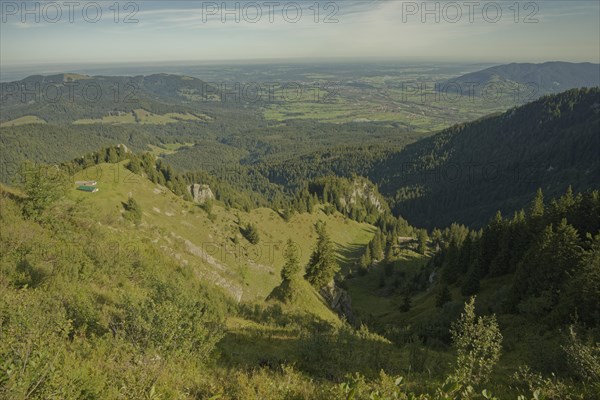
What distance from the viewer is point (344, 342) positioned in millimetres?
18188

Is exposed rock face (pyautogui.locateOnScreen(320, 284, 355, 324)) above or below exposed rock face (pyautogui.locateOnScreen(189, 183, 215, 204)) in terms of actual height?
below

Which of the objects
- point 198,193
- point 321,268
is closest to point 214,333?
point 321,268

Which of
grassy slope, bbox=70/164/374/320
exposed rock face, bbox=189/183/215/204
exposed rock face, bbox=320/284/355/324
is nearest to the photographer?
exposed rock face, bbox=320/284/355/324

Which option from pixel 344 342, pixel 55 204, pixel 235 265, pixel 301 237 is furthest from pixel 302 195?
pixel 344 342

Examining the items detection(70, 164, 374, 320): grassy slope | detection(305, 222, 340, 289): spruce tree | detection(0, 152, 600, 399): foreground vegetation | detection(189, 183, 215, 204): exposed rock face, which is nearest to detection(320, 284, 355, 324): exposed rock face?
detection(0, 152, 600, 399): foreground vegetation

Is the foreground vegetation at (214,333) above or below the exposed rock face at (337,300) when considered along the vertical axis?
above

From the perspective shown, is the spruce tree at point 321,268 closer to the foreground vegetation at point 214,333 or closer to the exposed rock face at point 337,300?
the foreground vegetation at point 214,333

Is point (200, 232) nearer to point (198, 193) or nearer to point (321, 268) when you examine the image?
point (198, 193)

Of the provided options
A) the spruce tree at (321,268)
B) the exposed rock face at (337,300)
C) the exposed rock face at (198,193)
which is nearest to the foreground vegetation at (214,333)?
the spruce tree at (321,268)

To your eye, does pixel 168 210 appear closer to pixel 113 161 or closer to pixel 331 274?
pixel 113 161

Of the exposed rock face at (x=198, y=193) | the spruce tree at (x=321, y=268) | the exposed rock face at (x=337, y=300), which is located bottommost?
the exposed rock face at (x=337, y=300)

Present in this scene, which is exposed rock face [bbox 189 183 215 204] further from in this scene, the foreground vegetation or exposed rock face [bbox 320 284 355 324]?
exposed rock face [bbox 320 284 355 324]

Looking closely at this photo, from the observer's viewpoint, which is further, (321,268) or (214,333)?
(321,268)

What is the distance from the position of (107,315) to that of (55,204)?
24672 mm
